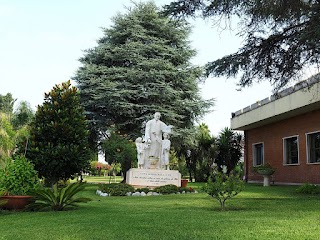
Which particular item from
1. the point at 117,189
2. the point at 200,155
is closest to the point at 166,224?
the point at 117,189

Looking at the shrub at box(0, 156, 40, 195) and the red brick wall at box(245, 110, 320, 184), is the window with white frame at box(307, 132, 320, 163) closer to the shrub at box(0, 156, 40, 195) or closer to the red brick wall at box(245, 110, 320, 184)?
the red brick wall at box(245, 110, 320, 184)

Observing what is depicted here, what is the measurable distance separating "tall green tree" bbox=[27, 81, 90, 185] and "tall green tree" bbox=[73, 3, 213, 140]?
24.1ft

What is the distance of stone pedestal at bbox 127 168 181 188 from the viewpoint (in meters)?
15.8

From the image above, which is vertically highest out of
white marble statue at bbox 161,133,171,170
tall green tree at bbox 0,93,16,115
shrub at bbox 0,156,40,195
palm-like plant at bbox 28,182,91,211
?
tall green tree at bbox 0,93,16,115

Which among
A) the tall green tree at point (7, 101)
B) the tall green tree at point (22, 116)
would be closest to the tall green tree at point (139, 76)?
the tall green tree at point (22, 116)

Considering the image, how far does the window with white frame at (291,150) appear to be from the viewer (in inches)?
808

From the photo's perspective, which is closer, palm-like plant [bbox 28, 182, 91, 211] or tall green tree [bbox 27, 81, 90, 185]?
palm-like plant [bbox 28, 182, 91, 211]

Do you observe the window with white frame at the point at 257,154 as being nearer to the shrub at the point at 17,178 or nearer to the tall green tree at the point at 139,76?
the tall green tree at the point at 139,76

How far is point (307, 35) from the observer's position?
28.8 ft

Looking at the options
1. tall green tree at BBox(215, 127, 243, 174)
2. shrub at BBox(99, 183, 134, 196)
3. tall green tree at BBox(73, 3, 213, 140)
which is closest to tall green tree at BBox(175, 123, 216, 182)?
tall green tree at BBox(215, 127, 243, 174)

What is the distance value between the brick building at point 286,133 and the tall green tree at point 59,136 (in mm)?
8578

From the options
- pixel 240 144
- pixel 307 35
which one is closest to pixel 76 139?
pixel 307 35

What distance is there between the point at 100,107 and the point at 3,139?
941 cm

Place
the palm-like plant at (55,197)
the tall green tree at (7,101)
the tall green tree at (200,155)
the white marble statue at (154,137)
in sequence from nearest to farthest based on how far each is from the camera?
the palm-like plant at (55,197) < the white marble statue at (154,137) < the tall green tree at (200,155) < the tall green tree at (7,101)
